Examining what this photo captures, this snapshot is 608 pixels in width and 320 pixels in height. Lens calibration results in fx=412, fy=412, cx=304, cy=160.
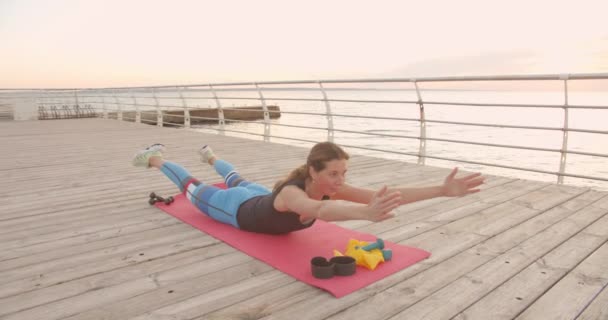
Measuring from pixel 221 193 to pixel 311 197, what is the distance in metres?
0.81

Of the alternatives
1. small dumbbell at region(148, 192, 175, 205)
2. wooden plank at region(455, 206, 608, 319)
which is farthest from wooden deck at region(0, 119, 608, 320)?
small dumbbell at region(148, 192, 175, 205)

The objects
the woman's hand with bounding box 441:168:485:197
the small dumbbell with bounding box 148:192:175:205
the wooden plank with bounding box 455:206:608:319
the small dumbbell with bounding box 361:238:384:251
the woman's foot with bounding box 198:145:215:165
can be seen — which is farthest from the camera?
the woman's foot with bounding box 198:145:215:165

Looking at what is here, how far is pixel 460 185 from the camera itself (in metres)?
1.86

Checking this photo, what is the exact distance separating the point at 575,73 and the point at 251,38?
10855mm

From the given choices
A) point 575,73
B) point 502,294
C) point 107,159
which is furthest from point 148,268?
point 107,159

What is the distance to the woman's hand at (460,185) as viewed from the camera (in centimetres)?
184

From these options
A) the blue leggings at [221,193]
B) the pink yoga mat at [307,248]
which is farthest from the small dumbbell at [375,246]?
the blue leggings at [221,193]

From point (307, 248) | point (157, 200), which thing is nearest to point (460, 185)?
point (307, 248)

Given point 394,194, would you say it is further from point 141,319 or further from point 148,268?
point 148,268

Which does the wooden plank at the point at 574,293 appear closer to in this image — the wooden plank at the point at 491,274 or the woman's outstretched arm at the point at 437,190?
the wooden plank at the point at 491,274

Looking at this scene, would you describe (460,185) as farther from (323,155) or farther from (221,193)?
(221,193)

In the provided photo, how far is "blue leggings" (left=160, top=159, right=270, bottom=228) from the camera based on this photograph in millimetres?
2541

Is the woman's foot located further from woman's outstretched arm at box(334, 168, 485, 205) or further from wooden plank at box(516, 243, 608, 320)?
wooden plank at box(516, 243, 608, 320)

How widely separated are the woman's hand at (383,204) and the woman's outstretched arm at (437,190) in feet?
0.66
